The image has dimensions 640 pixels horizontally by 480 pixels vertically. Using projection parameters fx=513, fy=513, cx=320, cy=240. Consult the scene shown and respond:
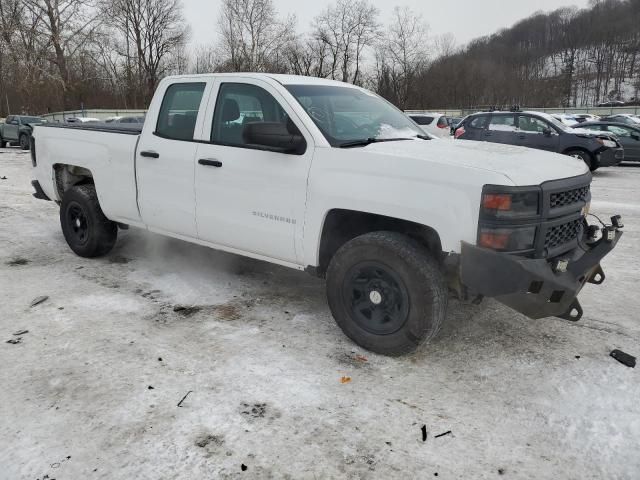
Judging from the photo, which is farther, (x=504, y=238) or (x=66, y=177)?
(x=66, y=177)

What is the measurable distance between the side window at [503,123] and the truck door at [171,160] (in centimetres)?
1089

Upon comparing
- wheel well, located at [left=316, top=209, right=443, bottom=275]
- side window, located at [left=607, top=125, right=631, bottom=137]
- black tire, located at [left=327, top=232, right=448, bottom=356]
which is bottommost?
black tire, located at [left=327, top=232, right=448, bottom=356]

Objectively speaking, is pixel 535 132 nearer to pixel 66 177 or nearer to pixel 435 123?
pixel 435 123

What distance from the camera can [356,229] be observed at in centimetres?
374

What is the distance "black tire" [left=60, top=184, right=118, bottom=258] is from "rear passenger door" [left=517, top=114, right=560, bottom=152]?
36.7ft

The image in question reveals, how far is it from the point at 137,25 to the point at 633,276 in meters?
59.5

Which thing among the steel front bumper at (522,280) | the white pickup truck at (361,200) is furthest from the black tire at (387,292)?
the steel front bumper at (522,280)

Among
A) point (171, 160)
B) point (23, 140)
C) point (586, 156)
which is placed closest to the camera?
point (171, 160)

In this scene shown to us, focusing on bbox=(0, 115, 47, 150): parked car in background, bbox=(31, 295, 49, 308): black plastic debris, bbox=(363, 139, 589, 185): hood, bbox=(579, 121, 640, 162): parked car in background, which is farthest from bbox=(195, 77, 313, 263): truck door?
bbox=(0, 115, 47, 150): parked car in background

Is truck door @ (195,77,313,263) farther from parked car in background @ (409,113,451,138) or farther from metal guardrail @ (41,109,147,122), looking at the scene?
metal guardrail @ (41,109,147,122)

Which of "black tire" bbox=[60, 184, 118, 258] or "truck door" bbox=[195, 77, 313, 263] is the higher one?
"truck door" bbox=[195, 77, 313, 263]

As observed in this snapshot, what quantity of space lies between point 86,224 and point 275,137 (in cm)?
305

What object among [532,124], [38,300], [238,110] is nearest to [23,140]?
[532,124]

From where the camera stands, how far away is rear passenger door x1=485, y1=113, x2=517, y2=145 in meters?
13.4
